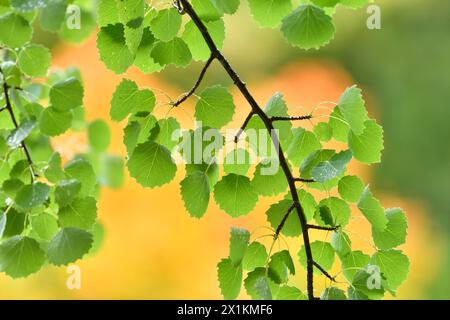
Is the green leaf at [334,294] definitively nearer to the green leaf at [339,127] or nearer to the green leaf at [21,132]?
the green leaf at [339,127]

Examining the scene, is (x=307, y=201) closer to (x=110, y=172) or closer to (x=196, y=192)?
(x=196, y=192)

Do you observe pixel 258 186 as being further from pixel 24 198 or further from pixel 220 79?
pixel 220 79

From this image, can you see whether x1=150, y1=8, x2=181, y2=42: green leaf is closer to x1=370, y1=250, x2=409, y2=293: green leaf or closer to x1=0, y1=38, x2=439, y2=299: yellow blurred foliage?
x1=370, y1=250, x2=409, y2=293: green leaf

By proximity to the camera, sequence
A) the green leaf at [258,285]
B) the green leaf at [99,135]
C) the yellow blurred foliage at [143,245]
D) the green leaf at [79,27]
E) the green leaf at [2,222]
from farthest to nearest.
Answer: the yellow blurred foliage at [143,245]
the green leaf at [99,135]
the green leaf at [79,27]
the green leaf at [2,222]
the green leaf at [258,285]

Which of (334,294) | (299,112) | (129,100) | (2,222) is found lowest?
(334,294)

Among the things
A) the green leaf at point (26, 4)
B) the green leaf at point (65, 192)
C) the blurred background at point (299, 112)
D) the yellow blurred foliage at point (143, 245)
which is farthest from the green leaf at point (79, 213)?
the blurred background at point (299, 112)

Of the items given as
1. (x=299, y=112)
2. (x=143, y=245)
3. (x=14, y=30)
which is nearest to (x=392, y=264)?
(x=14, y=30)
